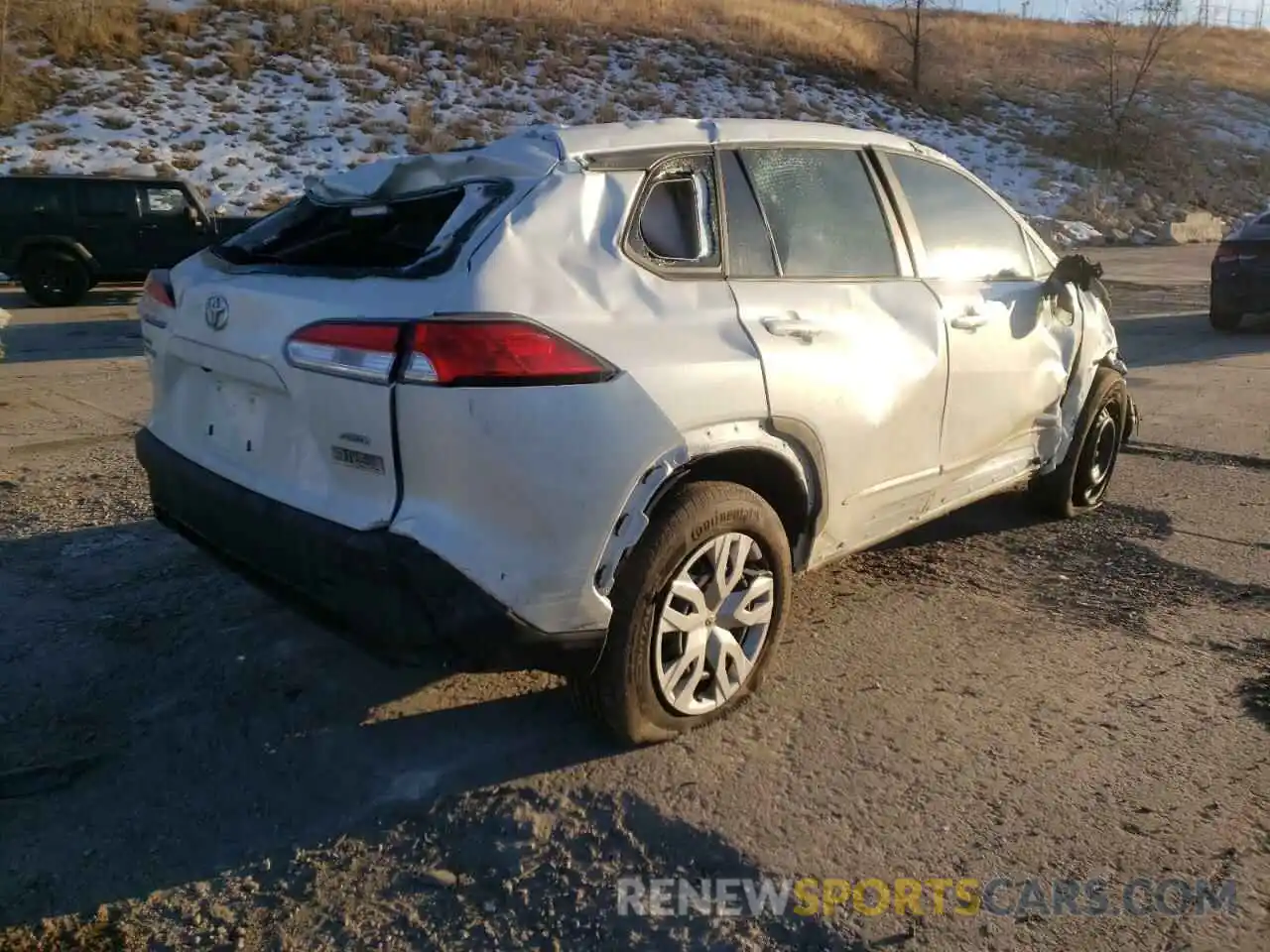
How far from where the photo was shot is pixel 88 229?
48.2ft

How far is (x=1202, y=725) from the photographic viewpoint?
3.37 m

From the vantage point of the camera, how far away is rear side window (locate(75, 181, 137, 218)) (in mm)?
14703

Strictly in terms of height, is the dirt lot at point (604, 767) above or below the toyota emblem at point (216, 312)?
below

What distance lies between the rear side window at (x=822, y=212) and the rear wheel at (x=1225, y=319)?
398 inches

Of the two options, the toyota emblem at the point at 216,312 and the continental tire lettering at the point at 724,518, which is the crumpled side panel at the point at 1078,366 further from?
the toyota emblem at the point at 216,312

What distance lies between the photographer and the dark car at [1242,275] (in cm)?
1185

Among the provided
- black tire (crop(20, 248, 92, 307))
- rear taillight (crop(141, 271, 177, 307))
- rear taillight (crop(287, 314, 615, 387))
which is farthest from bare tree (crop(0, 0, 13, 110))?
rear taillight (crop(287, 314, 615, 387))

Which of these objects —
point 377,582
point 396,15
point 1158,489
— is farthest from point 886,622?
point 396,15

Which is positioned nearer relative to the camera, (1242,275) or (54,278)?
(1242,275)

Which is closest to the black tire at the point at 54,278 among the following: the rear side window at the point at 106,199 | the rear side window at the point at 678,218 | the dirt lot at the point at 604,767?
the rear side window at the point at 106,199

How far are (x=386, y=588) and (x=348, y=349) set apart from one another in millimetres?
604

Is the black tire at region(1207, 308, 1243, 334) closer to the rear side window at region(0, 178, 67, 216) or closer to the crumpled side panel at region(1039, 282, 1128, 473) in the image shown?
the crumpled side panel at region(1039, 282, 1128, 473)

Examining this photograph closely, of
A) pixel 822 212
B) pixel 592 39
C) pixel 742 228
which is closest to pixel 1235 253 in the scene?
pixel 822 212

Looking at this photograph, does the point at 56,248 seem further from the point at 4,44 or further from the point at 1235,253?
the point at 4,44
